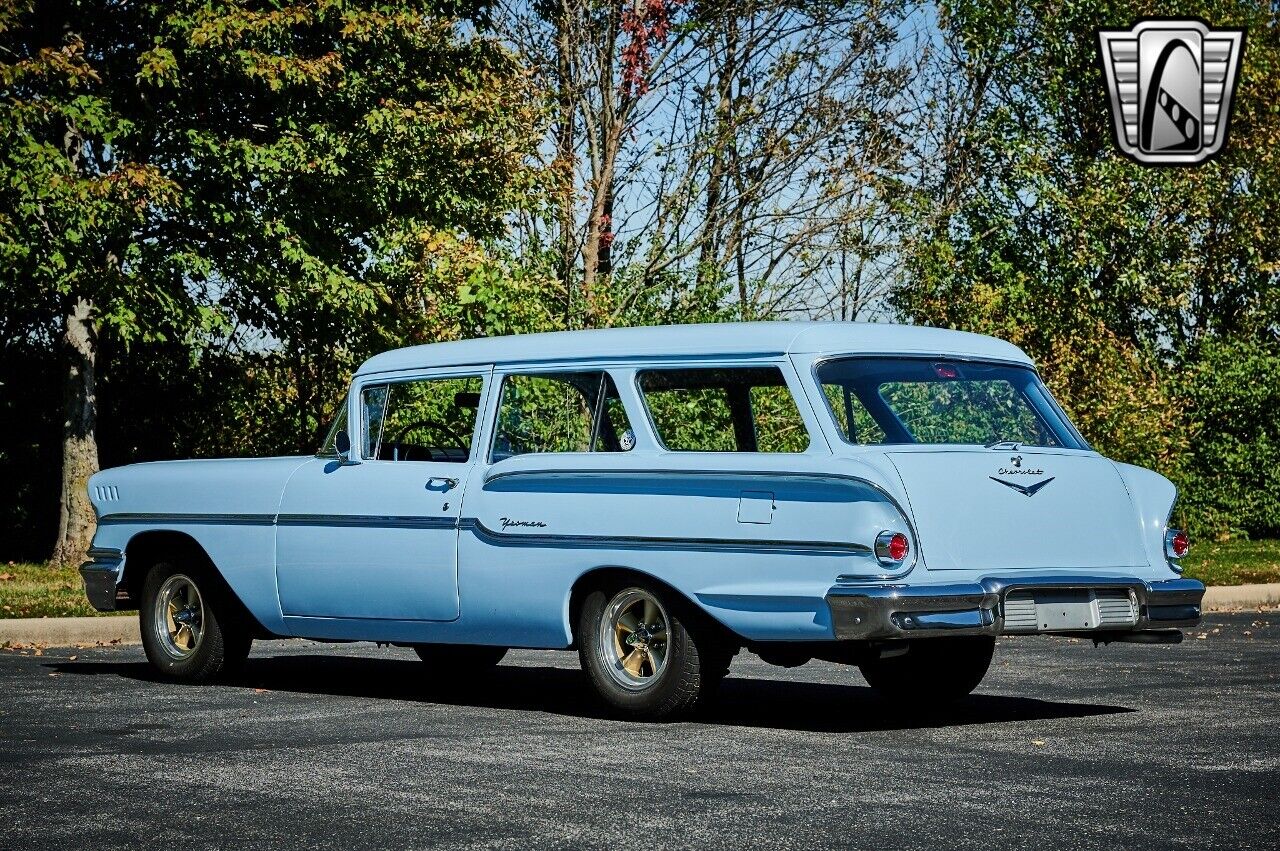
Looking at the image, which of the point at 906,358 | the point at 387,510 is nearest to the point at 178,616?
the point at 387,510

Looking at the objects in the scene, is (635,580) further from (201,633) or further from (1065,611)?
(201,633)

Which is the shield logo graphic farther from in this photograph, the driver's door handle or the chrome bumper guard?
the driver's door handle

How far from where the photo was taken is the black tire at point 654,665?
8930 millimetres

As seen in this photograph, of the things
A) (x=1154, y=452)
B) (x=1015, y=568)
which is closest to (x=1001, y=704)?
(x=1015, y=568)

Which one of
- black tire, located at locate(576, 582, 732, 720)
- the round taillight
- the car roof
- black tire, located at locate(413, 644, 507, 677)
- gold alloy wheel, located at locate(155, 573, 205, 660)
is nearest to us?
the round taillight

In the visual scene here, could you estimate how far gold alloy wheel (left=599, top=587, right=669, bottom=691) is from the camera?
30.0 ft

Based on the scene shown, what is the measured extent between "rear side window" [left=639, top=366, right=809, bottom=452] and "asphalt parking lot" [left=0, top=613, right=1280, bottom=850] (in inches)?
53.4

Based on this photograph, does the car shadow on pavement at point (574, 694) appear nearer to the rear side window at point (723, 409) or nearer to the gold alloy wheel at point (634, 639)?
the gold alloy wheel at point (634, 639)

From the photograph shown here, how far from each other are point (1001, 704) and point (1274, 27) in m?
28.5

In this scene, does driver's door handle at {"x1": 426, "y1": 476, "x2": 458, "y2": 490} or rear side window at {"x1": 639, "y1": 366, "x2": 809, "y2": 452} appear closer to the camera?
rear side window at {"x1": 639, "y1": 366, "x2": 809, "y2": 452}

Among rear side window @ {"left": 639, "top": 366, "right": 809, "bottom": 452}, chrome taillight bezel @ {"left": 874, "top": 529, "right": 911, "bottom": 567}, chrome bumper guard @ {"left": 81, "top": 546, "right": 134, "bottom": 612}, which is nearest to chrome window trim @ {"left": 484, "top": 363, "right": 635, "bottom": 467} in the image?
rear side window @ {"left": 639, "top": 366, "right": 809, "bottom": 452}

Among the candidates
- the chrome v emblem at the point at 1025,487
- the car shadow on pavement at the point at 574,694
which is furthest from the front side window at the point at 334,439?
the chrome v emblem at the point at 1025,487

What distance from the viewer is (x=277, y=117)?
21125 millimetres

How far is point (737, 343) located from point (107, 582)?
14.8 feet
